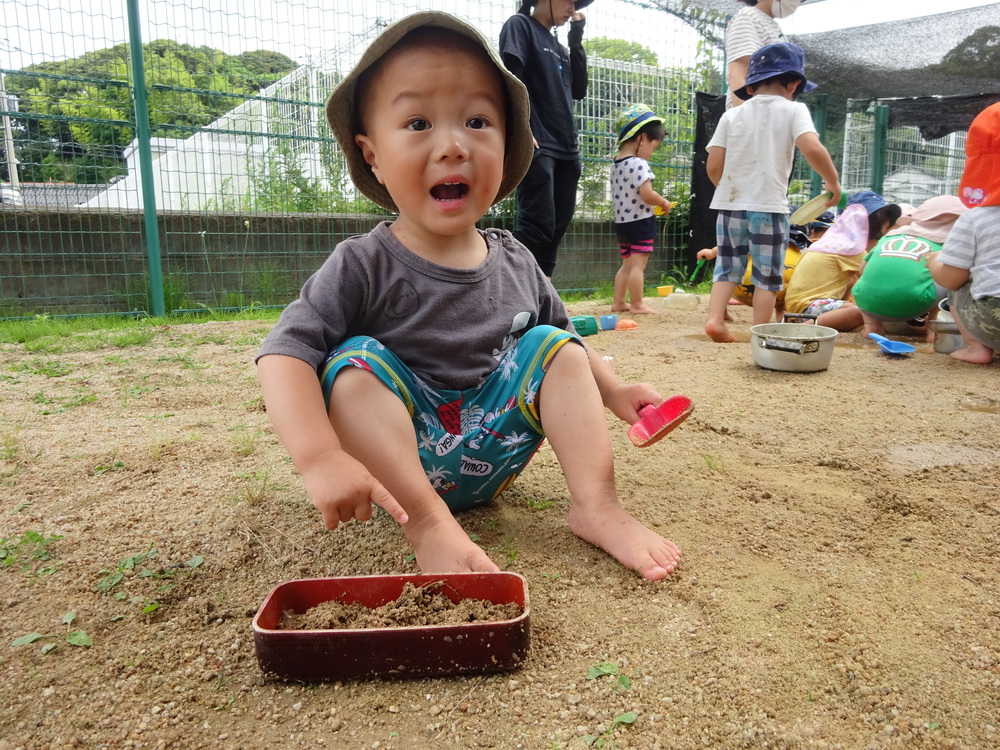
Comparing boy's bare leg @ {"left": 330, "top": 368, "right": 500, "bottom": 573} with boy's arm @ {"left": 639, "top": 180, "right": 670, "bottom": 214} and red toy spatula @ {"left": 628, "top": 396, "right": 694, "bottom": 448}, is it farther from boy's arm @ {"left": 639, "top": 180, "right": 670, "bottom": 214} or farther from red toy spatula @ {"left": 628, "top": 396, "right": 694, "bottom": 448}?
boy's arm @ {"left": 639, "top": 180, "right": 670, "bottom": 214}

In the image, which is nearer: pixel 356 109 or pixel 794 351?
pixel 356 109

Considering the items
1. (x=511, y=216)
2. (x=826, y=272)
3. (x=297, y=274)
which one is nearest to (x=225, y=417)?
(x=297, y=274)

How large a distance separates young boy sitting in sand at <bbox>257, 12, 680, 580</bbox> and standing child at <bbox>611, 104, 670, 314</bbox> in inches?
140

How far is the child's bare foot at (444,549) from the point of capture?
4.05 feet

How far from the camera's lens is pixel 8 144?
4492 mm

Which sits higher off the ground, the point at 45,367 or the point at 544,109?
the point at 544,109

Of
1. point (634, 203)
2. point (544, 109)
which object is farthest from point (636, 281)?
point (544, 109)

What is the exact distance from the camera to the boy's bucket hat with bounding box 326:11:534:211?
4.42 feet

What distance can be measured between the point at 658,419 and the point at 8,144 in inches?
185

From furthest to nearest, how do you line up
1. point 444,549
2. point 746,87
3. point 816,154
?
point 746,87
point 816,154
point 444,549

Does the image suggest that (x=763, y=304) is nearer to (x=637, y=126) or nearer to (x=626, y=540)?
(x=637, y=126)

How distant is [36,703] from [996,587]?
4.88 feet

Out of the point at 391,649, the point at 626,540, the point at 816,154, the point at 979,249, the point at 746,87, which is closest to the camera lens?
the point at 391,649

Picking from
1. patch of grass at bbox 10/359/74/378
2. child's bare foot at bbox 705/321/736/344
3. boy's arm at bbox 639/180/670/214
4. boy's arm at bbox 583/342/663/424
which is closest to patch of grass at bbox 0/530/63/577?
boy's arm at bbox 583/342/663/424
